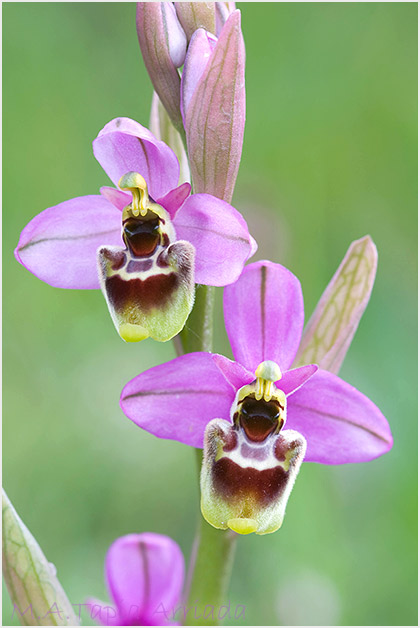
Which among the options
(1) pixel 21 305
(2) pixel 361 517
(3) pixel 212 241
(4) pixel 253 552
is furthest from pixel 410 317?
(3) pixel 212 241

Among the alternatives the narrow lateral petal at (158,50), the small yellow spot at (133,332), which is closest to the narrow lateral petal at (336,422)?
the small yellow spot at (133,332)

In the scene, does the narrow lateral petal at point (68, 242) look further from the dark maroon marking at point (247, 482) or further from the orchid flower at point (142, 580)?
the orchid flower at point (142, 580)

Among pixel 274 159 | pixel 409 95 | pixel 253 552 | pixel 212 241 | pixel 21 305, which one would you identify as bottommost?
pixel 253 552

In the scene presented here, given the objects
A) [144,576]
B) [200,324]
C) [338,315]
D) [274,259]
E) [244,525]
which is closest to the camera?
[244,525]

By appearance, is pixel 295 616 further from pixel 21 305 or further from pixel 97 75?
pixel 97 75

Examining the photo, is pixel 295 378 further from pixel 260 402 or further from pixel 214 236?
pixel 214 236

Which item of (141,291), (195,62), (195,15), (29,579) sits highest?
(195,15)

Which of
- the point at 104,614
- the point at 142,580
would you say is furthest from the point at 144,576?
the point at 104,614
